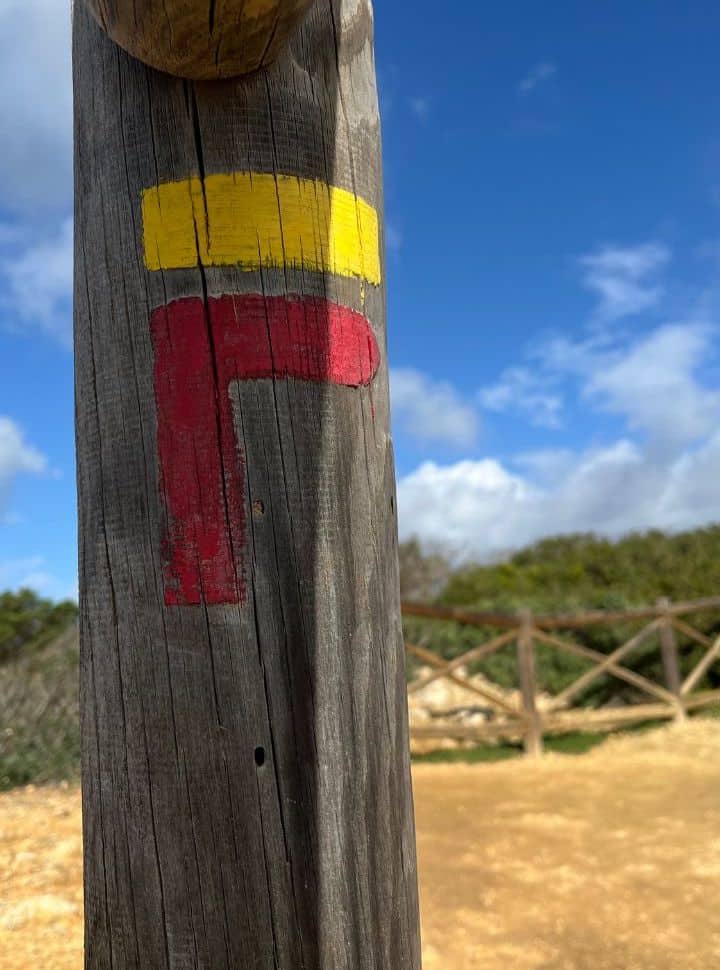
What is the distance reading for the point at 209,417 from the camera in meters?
1.14

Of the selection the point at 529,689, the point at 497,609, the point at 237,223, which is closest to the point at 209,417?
the point at 237,223

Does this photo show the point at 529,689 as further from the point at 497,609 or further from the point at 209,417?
the point at 209,417

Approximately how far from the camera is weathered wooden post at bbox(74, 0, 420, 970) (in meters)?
1.11

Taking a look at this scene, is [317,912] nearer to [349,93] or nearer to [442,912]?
[349,93]

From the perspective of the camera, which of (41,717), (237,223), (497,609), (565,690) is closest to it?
(237,223)

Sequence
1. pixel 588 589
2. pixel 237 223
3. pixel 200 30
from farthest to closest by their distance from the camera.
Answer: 1. pixel 588 589
2. pixel 237 223
3. pixel 200 30

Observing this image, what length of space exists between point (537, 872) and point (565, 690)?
4433mm

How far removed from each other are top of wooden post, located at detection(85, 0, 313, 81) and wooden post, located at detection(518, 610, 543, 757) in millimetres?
7015

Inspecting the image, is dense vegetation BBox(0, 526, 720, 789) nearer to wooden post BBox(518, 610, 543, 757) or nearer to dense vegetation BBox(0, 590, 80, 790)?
dense vegetation BBox(0, 590, 80, 790)

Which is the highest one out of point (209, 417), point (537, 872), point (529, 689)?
point (209, 417)

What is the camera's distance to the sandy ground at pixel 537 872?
124 inches

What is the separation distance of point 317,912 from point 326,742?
23 centimetres

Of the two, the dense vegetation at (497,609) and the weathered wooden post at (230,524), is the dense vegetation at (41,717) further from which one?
the weathered wooden post at (230,524)

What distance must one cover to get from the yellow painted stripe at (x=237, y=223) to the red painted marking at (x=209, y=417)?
0.07 metres
